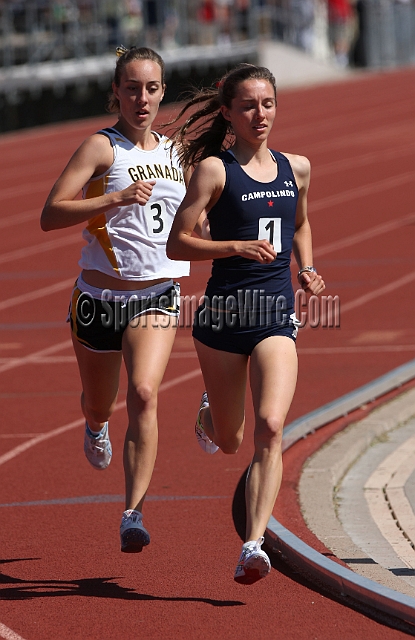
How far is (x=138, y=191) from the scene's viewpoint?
16.3ft

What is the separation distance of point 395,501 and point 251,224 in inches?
75.4

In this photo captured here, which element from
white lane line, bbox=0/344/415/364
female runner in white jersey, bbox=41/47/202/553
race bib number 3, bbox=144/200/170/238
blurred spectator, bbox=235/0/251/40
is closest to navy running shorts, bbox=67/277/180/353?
female runner in white jersey, bbox=41/47/202/553

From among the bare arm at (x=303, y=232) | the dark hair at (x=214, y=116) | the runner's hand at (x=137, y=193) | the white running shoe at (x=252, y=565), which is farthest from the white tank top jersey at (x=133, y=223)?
the white running shoe at (x=252, y=565)

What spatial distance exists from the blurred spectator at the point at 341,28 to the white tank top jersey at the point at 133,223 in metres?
38.6

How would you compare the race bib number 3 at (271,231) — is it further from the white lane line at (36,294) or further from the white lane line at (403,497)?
the white lane line at (36,294)

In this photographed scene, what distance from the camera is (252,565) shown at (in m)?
4.49

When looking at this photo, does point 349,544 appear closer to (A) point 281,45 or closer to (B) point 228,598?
(B) point 228,598

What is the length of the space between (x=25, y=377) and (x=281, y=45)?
30684mm

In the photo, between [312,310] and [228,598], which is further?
[312,310]

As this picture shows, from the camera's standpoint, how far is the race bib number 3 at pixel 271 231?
16.0ft

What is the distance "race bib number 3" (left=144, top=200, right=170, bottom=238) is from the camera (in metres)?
5.36

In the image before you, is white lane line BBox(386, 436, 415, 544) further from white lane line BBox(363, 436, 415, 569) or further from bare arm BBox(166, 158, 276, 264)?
bare arm BBox(166, 158, 276, 264)

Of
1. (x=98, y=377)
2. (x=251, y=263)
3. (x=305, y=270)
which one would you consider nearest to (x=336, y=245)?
(x=98, y=377)

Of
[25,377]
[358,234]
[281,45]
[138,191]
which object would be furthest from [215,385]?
[281,45]
